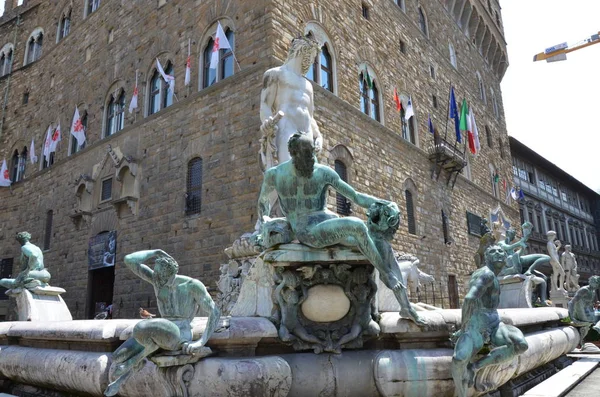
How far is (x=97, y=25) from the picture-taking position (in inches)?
655

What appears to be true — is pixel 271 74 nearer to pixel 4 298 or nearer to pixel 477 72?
pixel 4 298

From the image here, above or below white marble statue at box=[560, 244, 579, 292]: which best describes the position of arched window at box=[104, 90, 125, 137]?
above

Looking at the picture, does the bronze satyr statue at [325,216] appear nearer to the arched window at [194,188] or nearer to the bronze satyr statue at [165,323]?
the bronze satyr statue at [165,323]

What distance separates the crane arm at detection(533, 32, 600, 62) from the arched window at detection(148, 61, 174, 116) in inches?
1556

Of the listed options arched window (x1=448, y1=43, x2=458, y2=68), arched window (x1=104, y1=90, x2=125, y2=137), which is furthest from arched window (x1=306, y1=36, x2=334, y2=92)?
arched window (x1=448, y1=43, x2=458, y2=68)

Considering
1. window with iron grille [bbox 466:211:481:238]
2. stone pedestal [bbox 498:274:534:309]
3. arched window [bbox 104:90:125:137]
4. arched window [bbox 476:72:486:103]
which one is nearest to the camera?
stone pedestal [bbox 498:274:534:309]

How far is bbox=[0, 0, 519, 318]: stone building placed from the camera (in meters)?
10.7

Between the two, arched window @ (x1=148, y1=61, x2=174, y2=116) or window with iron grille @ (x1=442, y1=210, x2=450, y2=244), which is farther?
window with iron grille @ (x1=442, y1=210, x2=450, y2=244)

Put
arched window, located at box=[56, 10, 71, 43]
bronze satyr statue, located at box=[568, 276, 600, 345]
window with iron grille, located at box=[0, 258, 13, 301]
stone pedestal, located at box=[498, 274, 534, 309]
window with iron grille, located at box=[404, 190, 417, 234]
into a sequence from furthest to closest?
arched window, located at box=[56, 10, 71, 43]
window with iron grille, located at box=[0, 258, 13, 301]
window with iron grille, located at box=[404, 190, 417, 234]
stone pedestal, located at box=[498, 274, 534, 309]
bronze satyr statue, located at box=[568, 276, 600, 345]

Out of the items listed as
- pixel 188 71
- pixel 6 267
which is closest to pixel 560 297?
pixel 188 71

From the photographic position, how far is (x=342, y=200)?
1142 cm

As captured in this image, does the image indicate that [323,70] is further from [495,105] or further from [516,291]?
[495,105]

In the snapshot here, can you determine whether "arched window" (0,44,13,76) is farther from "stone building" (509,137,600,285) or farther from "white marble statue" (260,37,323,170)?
"stone building" (509,137,600,285)

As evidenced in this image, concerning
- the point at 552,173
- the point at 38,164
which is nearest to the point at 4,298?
the point at 38,164
